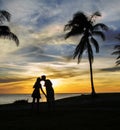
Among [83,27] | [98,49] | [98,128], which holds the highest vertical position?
[83,27]

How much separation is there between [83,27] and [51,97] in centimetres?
2126

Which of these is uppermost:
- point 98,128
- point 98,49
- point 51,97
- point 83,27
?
point 83,27

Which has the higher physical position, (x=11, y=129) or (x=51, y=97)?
(x=51, y=97)

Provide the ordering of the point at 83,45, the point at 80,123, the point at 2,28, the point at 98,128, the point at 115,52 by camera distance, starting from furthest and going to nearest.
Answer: the point at 115,52 < the point at 83,45 < the point at 2,28 < the point at 80,123 < the point at 98,128

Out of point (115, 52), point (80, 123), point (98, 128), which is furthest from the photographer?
point (115, 52)

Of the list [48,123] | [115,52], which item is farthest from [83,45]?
[48,123]

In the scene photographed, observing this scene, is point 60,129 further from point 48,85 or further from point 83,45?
point 83,45

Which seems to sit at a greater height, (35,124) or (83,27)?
(83,27)

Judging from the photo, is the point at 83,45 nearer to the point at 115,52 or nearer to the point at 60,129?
the point at 115,52

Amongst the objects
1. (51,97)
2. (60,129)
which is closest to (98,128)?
(60,129)

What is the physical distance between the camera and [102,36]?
38812 millimetres

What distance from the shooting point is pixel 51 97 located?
749 inches

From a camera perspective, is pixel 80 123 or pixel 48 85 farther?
pixel 48 85

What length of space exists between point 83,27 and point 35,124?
2660 cm
